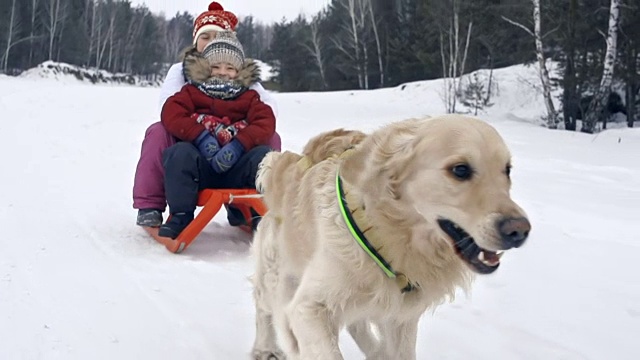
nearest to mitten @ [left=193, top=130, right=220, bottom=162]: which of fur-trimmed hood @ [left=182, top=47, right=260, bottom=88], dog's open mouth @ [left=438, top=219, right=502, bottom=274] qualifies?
fur-trimmed hood @ [left=182, top=47, right=260, bottom=88]

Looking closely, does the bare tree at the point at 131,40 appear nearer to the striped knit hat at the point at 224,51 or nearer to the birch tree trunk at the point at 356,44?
the birch tree trunk at the point at 356,44

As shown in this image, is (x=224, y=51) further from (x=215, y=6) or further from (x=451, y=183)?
(x=451, y=183)

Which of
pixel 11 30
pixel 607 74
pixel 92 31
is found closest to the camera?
pixel 607 74

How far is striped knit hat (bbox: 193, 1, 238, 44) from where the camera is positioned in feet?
16.1

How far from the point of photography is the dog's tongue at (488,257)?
5.60 feet

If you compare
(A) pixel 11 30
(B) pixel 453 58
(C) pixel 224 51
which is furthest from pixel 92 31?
(C) pixel 224 51

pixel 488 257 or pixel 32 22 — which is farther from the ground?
pixel 32 22

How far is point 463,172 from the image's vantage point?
1754 mm

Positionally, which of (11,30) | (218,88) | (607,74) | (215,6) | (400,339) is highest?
(11,30)

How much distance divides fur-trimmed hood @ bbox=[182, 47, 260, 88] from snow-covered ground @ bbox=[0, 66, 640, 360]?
110cm

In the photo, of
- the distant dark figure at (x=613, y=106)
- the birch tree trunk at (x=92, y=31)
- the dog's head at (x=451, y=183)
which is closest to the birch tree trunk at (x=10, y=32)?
the birch tree trunk at (x=92, y=31)

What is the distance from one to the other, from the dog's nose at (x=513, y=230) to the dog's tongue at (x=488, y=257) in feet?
0.38

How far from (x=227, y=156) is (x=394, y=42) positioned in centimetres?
2788

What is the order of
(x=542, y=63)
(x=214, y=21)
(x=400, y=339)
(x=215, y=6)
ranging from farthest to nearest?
(x=542, y=63) < (x=215, y=6) < (x=214, y=21) < (x=400, y=339)
